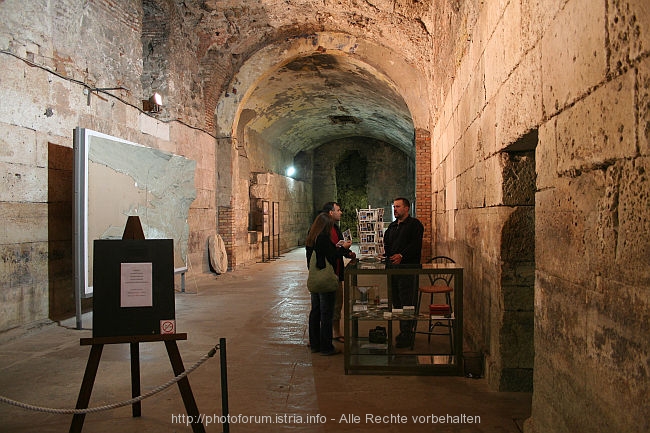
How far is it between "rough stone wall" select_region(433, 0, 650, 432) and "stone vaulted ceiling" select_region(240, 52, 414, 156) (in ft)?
27.4

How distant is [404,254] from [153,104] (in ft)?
18.2

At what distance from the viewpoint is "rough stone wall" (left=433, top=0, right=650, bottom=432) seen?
61.9 inches

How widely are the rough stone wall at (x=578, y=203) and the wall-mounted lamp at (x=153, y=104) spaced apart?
6123 mm

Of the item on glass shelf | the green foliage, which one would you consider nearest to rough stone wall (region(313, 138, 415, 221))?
the green foliage

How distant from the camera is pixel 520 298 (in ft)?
11.2

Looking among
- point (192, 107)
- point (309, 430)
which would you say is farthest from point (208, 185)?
point (309, 430)

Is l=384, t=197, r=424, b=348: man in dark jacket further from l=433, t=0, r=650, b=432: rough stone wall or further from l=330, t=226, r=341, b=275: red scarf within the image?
l=433, t=0, r=650, b=432: rough stone wall

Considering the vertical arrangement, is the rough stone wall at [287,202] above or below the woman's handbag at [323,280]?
above

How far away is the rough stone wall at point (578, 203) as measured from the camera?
61.9 inches

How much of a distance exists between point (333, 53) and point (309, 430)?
9.39 m

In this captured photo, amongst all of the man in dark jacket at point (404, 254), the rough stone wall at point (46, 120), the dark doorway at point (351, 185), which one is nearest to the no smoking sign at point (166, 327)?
the man in dark jacket at point (404, 254)

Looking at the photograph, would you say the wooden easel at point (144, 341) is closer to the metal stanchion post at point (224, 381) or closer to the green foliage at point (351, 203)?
the metal stanchion post at point (224, 381)

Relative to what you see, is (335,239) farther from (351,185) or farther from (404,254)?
(351,185)

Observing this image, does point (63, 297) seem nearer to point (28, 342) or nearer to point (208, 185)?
point (28, 342)
